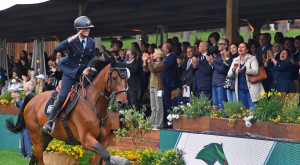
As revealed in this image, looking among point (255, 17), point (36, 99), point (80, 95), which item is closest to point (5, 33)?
point (255, 17)

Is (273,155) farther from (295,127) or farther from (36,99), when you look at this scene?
(36,99)

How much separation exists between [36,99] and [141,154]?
2.38 metres

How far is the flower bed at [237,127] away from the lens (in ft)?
30.9

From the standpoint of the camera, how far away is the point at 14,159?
14234mm

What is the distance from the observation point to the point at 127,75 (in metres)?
8.49

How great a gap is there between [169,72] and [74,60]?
3.80 metres

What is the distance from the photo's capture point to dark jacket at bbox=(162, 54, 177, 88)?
12.7 m

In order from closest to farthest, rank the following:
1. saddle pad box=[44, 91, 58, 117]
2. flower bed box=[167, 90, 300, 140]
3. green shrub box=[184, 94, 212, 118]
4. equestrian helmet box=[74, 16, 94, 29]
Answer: equestrian helmet box=[74, 16, 94, 29] < flower bed box=[167, 90, 300, 140] < saddle pad box=[44, 91, 58, 117] < green shrub box=[184, 94, 212, 118]

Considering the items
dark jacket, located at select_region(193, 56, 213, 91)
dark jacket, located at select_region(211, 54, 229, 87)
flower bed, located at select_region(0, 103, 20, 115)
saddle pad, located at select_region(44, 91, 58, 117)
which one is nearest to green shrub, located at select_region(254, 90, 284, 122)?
dark jacket, located at select_region(211, 54, 229, 87)

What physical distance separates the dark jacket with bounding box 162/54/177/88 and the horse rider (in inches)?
138

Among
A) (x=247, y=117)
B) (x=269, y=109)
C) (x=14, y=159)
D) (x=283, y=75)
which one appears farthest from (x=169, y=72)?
(x=14, y=159)

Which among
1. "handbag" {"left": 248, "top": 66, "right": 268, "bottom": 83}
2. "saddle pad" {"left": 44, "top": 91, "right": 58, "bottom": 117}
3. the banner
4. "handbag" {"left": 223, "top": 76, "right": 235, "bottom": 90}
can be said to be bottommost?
the banner

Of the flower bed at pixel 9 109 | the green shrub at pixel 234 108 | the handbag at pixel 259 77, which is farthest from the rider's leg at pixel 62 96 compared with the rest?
the flower bed at pixel 9 109

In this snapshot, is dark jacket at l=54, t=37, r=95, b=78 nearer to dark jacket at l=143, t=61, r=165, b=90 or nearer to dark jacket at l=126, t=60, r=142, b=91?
dark jacket at l=143, t=61, r=165, b=90
